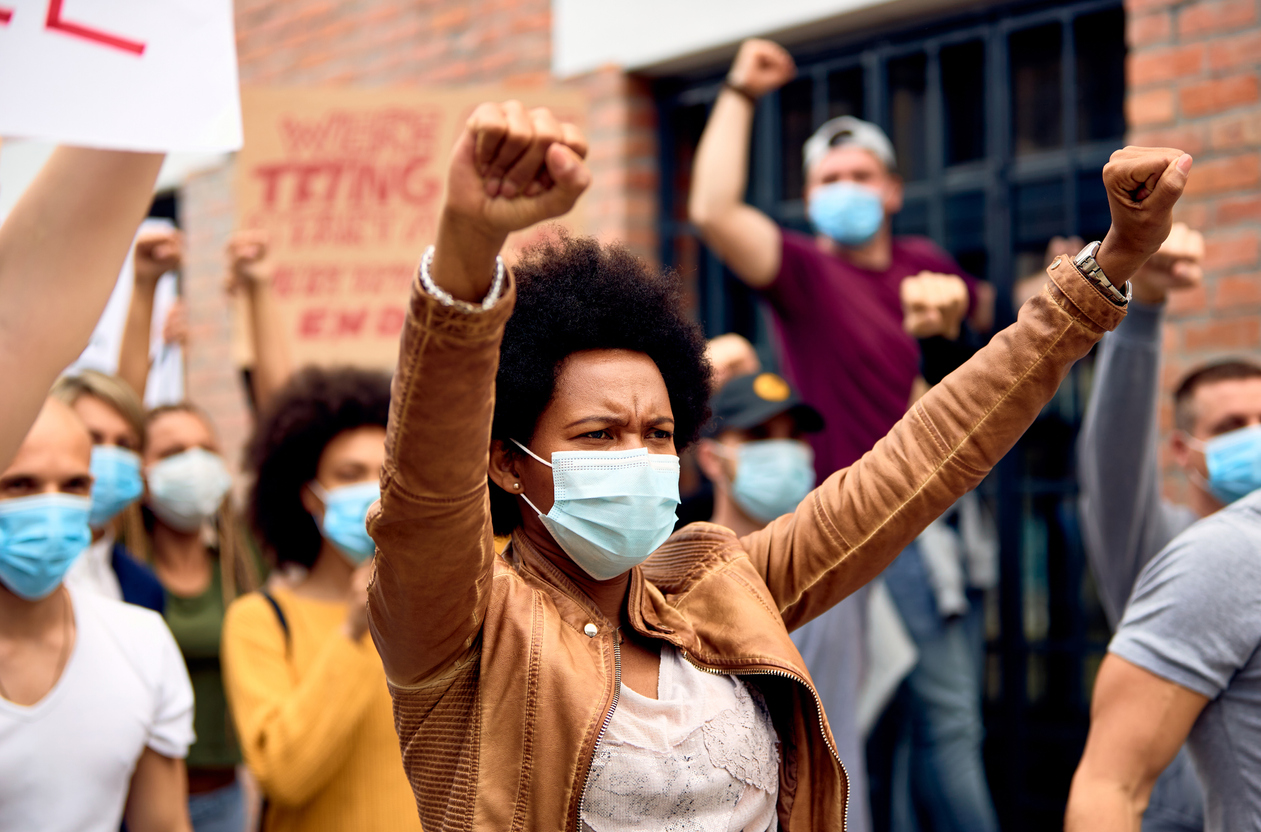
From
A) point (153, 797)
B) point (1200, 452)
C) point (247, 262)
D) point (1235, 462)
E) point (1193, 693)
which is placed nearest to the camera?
point (1193, 693)

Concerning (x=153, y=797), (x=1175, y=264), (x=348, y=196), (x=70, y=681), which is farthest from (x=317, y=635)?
(x=348, y=196)

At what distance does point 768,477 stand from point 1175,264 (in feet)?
4.49

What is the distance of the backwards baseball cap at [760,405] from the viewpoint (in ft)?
12.1

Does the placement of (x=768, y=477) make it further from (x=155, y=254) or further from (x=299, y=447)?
(x=155, y=254)

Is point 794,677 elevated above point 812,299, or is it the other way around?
point 812,299

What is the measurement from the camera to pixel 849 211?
13.9ft

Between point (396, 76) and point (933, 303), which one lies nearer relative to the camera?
point (933, 303)

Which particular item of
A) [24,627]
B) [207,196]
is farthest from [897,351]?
[207,196]

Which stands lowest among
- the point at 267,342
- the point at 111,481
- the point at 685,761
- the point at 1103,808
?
the point at 1103,808

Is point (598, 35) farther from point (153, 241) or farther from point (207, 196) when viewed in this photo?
point (207, 196)

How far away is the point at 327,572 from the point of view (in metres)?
3.37

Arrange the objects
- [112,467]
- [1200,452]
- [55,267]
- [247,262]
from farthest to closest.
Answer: [247,262] < [112,467] < [1200,452] < [55,267]

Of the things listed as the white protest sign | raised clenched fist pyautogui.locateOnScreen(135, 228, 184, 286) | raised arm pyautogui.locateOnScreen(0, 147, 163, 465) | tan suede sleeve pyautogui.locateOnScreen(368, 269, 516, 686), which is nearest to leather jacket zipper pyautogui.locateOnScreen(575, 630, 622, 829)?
tan suede sleeve pyautogui.locateOnScreen(368, 269, 516, 686)

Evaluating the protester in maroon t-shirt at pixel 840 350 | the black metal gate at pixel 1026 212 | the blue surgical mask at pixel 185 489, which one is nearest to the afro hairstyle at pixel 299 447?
the blue surgical mask at pixel 185 489
